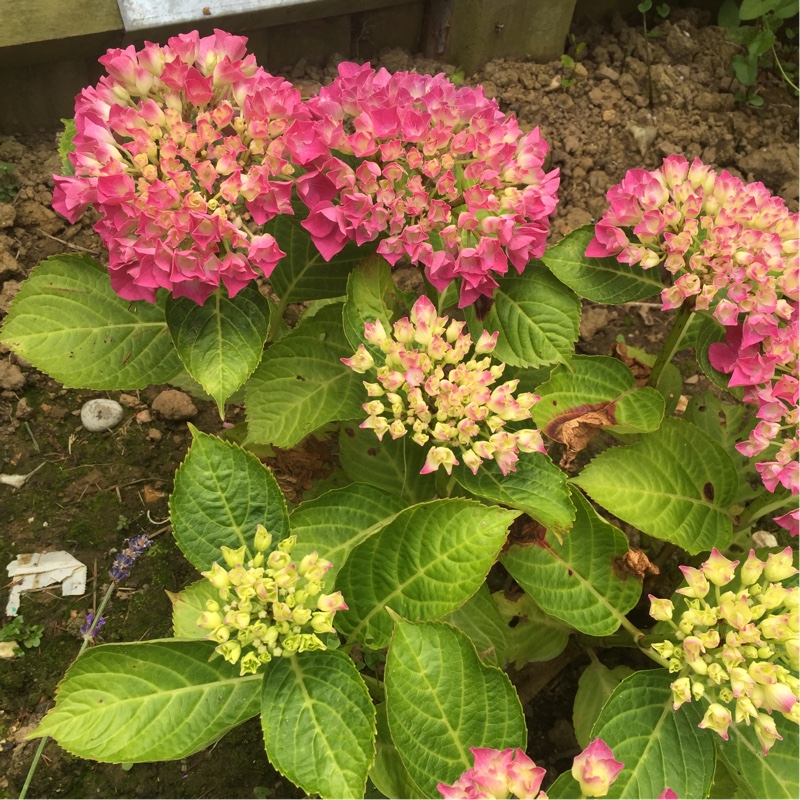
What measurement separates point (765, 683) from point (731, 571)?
6.3 inches

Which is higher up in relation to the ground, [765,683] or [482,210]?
[482,210]

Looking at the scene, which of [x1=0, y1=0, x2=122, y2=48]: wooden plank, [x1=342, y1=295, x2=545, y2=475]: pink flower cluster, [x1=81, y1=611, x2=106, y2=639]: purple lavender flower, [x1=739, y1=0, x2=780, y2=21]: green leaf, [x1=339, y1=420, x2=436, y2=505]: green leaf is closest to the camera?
[x1=342, y1=295, x2=545, y2=475]: pink flower cluster

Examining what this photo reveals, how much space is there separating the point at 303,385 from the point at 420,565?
1.37 ft

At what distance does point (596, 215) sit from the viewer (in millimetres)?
2232

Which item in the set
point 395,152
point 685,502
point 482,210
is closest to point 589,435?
point 685,502

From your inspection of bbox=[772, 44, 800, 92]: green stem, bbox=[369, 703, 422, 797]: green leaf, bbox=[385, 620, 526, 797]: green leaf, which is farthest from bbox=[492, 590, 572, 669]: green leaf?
bbox=[772, 44, 800, 92]: green stem

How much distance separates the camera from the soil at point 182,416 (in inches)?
63.3

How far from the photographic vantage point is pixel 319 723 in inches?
40.9

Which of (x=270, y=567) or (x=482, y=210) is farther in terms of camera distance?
(x=482, y=210)

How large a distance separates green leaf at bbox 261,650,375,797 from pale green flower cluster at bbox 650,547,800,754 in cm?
46

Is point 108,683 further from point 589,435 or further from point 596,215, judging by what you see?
point 596,215

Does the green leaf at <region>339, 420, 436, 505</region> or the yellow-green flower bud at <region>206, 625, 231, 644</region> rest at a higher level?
the yellow-green flower bud at <region>206, 625, 231, 644</region>

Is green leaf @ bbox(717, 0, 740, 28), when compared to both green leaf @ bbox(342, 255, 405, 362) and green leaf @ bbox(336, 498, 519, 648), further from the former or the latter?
green leaf @ bbox(336, 498, 519, 648)

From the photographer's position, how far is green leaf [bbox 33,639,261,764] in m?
1.03
